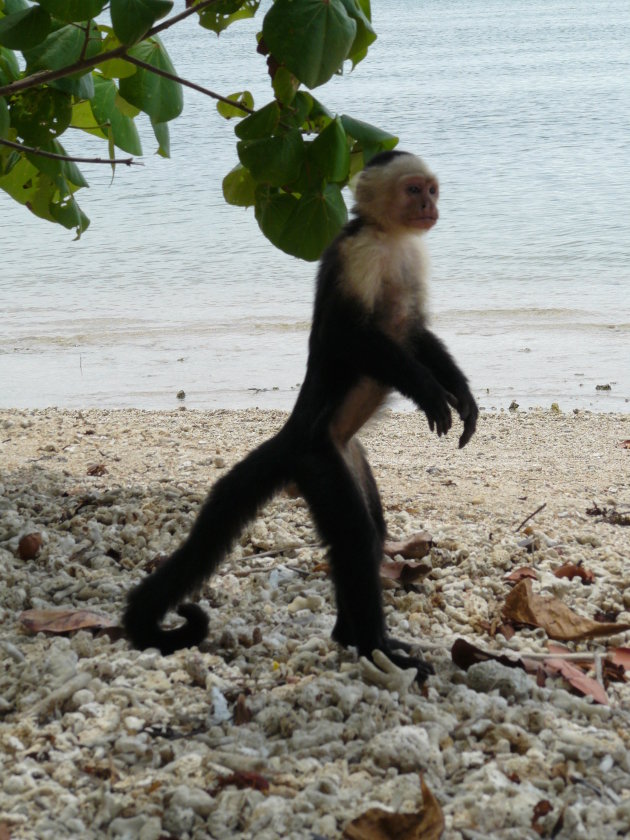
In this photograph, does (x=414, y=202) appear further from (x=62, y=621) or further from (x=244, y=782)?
(x=244, y=782)

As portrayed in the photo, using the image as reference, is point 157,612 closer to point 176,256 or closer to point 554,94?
point 176,256

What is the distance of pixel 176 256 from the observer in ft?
44.6

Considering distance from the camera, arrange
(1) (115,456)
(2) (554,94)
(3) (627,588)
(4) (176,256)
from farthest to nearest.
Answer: (2) (554,94) < (4) (176,256) < (1) (115,456) < (3) (627,588)

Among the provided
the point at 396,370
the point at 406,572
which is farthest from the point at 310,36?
the point at 406,572

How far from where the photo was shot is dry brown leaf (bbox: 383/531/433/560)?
3.85m

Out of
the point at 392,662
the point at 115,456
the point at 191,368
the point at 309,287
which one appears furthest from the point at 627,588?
the point at 309,287

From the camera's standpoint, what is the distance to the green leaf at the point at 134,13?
297cm

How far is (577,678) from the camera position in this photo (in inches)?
115

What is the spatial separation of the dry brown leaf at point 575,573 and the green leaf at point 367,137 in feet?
5.08

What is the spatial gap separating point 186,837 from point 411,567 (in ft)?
5.08

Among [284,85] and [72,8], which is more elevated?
[72,8]

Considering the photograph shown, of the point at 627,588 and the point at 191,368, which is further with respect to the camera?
the point at 191,368

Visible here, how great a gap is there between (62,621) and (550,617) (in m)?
1.48

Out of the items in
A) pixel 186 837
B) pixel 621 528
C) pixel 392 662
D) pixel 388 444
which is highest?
pixel 186 837
